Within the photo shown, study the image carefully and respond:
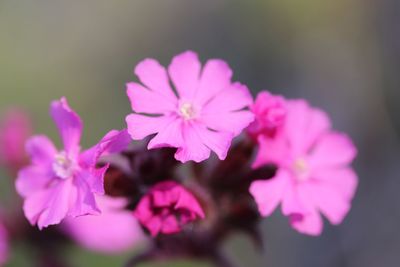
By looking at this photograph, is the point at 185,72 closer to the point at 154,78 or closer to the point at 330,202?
the point at 154,78

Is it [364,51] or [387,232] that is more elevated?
[364,51]

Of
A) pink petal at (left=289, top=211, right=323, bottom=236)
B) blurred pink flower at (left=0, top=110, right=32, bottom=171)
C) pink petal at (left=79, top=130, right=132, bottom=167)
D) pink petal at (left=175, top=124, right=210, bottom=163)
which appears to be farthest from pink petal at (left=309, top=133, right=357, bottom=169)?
blurred pink flower at (left=0, top=110, right=32, bottom=171)

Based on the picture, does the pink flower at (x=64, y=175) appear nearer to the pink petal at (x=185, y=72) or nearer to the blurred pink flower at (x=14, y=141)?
the pink petal at (x=185, y=72)

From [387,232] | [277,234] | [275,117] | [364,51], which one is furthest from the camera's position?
[364,51]

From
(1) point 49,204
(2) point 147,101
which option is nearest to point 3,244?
(1) point 49,204

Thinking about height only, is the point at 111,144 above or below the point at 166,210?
above

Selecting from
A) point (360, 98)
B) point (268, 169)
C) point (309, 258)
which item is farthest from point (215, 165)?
point (360, 98)

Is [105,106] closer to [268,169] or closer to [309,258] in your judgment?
[309,258]

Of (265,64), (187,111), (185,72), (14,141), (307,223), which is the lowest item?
(307,223)
